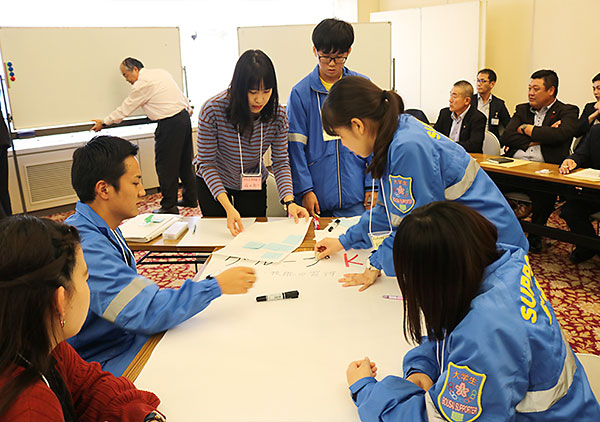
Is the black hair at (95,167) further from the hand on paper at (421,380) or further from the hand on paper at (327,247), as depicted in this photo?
the hand on paper at (421,380)

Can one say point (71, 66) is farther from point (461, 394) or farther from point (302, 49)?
point (461, 394)

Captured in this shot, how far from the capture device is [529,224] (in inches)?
146

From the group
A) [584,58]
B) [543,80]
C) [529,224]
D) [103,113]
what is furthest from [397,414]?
[584,58]

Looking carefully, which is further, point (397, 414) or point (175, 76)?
point (175, 76)

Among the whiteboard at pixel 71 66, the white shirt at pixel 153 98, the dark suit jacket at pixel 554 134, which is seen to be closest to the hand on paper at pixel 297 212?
the dark suit jacket at pixel 554 134

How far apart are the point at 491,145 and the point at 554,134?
503 mm

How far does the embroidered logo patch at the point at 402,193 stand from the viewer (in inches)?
57.8

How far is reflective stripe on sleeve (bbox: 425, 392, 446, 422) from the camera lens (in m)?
0.94

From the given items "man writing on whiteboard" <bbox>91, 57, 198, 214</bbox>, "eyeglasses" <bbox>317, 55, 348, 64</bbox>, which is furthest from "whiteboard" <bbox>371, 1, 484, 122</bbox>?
"eyeglasses" <bbox>317, 55, 348, 64</bbox>

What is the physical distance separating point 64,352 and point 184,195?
4469 mm

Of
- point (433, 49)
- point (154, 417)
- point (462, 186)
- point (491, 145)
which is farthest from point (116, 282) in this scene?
point (433, 49)

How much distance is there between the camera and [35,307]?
808 mm

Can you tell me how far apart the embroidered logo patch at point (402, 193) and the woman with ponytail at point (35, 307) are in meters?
0.89

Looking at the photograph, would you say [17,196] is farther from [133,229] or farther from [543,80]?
[543,80]
